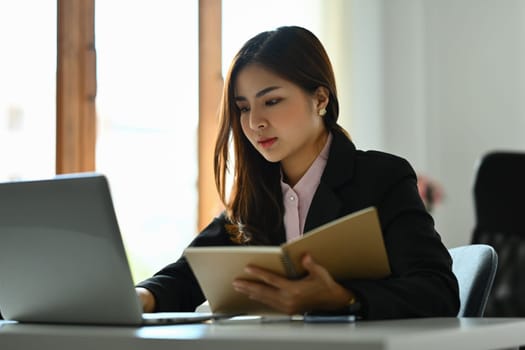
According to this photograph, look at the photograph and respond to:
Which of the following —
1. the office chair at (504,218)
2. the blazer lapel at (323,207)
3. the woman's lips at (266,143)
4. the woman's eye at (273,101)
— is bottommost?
the office chair at (504,218)

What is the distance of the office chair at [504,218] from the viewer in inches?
133

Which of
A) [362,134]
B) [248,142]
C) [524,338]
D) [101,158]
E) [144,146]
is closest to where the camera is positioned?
[524,338]

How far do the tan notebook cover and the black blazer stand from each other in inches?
1.8

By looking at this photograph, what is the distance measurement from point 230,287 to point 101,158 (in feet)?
7.03

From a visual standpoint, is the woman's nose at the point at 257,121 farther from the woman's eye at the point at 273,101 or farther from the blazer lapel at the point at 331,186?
the blazer lapel at the point at 331,186

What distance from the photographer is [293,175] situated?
1.95 m

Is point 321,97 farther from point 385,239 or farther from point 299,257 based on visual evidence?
point 299,257

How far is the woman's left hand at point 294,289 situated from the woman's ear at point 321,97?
637 millimetres

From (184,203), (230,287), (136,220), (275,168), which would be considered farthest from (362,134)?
(230,287)

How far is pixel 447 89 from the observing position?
4969mm

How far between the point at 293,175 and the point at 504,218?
5.59 ft

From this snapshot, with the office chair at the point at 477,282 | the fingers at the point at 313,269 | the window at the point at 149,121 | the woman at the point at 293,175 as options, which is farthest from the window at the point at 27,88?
the fingers at the point at 313,269

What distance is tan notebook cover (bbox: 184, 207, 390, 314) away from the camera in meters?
1.26

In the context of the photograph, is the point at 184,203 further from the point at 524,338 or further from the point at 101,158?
the point at 524,338
